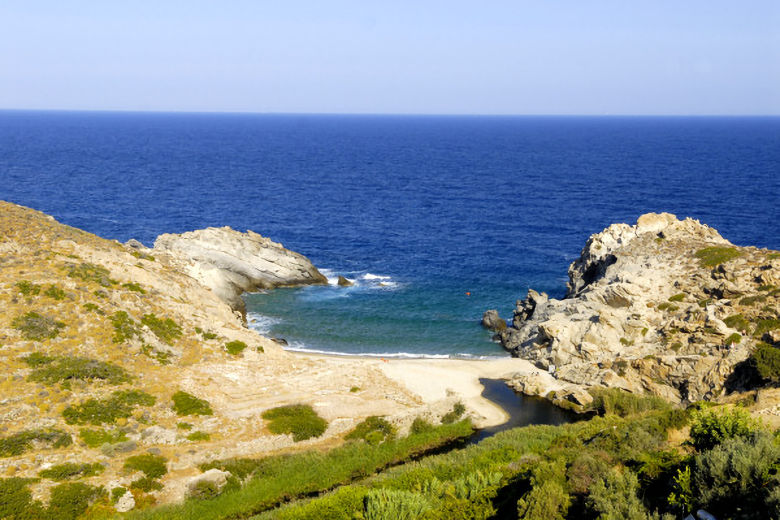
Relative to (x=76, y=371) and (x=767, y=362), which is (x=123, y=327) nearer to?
(x=76, y=371)

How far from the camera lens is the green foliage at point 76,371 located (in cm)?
4650

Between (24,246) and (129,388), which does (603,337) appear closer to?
(129,388)

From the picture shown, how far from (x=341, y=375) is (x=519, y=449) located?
18.0 metres

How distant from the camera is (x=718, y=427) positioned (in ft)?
93.0

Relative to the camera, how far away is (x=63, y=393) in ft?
150

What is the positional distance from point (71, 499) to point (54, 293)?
23.1 m

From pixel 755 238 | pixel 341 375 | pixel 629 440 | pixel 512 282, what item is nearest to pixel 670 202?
pixel 755 238

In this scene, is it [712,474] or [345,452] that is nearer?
[712,474]

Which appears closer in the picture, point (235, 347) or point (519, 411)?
point (519, 411)

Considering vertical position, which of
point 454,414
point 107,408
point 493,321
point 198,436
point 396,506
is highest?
point 396,506

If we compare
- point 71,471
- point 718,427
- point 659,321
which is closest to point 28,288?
point 71,471

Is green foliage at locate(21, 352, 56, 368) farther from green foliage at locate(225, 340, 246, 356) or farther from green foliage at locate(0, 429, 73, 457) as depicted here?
green foliage at locate(225, 340, 246, 356)

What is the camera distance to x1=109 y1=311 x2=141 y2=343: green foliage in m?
52.7

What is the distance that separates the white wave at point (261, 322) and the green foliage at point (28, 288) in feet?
82.0
